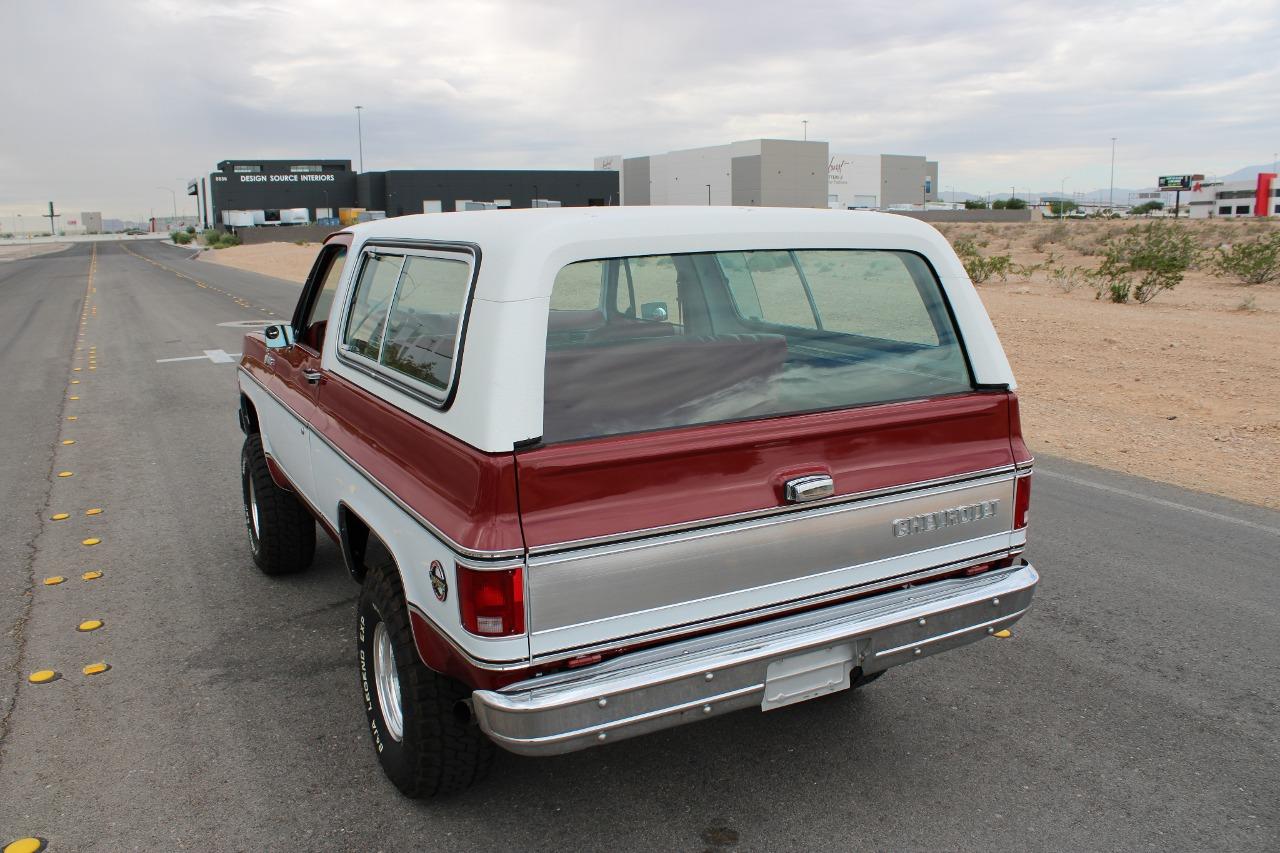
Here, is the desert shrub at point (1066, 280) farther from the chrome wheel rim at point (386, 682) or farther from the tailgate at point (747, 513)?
the chrome wheel rim at point (386, 682)

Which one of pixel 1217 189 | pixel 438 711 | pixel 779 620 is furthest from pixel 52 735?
pixel 1217 189

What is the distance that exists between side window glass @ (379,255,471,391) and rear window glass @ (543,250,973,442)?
12.0 inches

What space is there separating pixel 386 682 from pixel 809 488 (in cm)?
155

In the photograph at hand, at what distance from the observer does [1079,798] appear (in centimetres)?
331

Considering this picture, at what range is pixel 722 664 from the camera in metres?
2.82

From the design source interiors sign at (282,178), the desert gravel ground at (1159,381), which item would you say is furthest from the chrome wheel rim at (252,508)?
the design source interiors sign at (282,178)

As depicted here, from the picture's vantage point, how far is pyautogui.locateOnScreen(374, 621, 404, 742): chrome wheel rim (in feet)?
11.0

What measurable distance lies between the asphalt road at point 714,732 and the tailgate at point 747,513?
769 millimetres

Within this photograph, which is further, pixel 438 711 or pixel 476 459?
pixel 438 711

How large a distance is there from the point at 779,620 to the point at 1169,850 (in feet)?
4.31

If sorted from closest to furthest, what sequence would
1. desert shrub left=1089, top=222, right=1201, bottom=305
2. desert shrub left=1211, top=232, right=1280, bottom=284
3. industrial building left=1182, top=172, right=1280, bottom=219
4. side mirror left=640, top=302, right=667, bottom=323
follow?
side mirror left=640, top=302, right=667, bottom=323 → desert shrub left=1089, top=222, right=1201, bottom=305 → desert shrub left=1211, top=232, right=1280, bottom=284 → industrial building left=1182, top=172, right=1280, bottom=219

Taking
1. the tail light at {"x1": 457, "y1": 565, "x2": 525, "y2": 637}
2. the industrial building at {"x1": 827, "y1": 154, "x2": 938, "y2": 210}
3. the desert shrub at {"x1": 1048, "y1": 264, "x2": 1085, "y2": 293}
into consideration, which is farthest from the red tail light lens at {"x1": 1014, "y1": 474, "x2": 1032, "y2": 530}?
the industrial building at {"x1": 827, "y1": 154, "x2": 938, "y2": 210}

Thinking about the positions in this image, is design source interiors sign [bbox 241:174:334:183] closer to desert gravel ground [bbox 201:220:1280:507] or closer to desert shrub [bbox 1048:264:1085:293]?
desert shrub [bbox 1048:264:1085:293]

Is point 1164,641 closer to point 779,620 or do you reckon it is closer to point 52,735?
point 779,620
